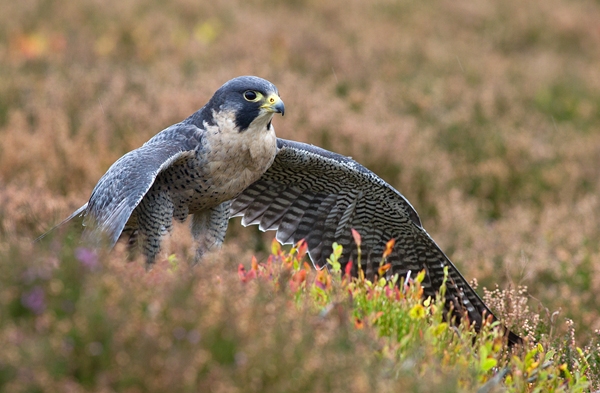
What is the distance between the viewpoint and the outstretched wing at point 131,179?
364 centimetres

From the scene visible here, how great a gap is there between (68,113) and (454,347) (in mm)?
6142

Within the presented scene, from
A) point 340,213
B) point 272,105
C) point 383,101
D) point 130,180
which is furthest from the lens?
point 383,101

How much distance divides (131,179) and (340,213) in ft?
5.44

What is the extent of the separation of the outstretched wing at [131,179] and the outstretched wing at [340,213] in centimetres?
61

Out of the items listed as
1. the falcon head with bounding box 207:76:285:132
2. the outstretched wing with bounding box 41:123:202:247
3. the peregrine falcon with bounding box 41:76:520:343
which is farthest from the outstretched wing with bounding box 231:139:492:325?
the outstretched wing with bounding box 41:123:202:247

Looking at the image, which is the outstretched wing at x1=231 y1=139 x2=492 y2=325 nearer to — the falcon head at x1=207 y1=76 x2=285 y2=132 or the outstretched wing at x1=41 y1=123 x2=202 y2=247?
the falcon head at x1=207 y1=76 x2=285 y2=132

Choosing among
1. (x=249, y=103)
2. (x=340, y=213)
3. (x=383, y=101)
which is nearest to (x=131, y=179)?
(x=249, y=103)

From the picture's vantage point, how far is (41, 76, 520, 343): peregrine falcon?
4156 mm

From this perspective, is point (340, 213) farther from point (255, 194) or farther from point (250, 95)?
point (250, 95)

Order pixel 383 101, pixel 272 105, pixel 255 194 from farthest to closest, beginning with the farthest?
pixel 383 101, pixel 255 194, pixel 272 105

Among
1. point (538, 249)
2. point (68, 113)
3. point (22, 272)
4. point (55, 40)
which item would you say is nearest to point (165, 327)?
point (22, 272)

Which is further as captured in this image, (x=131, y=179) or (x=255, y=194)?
(x=255, y=194)

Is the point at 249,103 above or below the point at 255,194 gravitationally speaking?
above

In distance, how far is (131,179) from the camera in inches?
151
